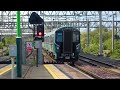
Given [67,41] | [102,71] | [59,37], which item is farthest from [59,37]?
[102,71]

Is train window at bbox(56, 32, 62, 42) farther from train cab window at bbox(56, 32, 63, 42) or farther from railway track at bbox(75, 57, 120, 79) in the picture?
railway track at bbox(75, 57, 120, 79)

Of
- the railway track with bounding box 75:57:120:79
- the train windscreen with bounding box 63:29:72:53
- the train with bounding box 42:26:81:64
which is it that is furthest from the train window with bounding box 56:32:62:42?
the railway track with bounding box 75:57:120:79

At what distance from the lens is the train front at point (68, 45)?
28.2m

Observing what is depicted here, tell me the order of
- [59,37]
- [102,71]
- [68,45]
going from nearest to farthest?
[102,71] → [68,45] → [59,37]

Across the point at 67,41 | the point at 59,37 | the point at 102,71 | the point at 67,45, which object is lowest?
the point at 102,71

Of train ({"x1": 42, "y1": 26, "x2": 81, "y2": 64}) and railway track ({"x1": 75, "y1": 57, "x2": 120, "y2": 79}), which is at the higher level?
train ({"x1": 42, "y1": 26, "x2": 81, "y2": 64})

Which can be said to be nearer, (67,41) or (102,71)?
(102,71)

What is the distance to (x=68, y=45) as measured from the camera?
92.8ft

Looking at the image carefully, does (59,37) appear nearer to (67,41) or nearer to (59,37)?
(59,37)

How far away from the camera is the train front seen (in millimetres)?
28203

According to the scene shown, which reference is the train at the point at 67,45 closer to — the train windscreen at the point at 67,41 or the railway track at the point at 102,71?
the train windscreen at the point at 67,41

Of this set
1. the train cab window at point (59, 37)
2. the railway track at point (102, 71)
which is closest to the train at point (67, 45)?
the train cab window at point (59, 37)
